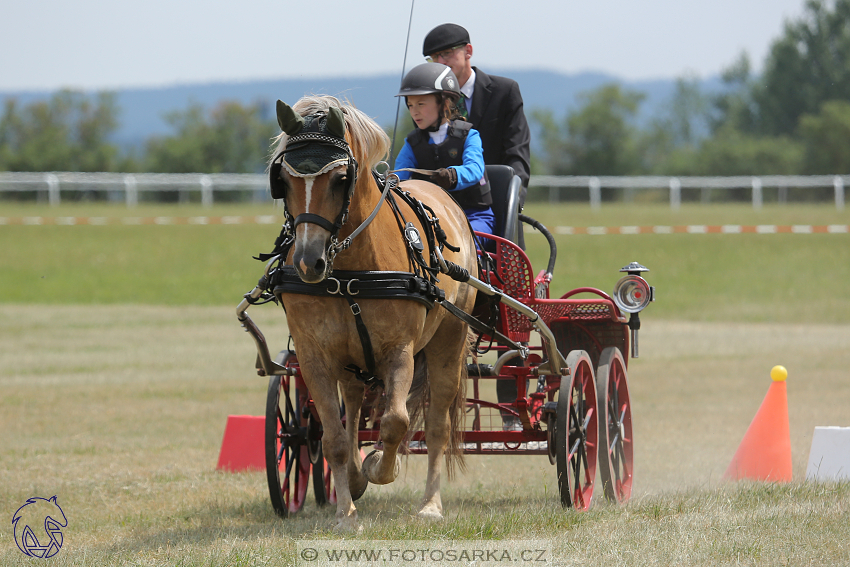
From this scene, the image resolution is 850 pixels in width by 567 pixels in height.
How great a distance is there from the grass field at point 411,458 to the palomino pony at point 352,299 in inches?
17.3

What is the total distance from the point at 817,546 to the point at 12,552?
3.53 meters

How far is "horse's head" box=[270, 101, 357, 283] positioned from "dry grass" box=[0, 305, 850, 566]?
1303 mm

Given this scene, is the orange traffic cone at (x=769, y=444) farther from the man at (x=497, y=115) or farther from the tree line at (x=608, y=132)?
the tree line at (x=608, y=132)

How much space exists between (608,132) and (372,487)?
60.9 metres

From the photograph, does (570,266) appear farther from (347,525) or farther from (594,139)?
(594,139)

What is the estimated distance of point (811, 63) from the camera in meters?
62.2

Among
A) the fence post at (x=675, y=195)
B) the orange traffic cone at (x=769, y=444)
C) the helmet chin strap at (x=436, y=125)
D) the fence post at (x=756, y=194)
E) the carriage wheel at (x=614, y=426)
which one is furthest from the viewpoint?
the fence post at (x=675, y=195)

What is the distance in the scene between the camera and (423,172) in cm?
529

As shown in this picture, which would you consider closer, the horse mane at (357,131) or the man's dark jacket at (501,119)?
the horse mane at (357,131)

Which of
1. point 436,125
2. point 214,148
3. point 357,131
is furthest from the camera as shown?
point 214,148

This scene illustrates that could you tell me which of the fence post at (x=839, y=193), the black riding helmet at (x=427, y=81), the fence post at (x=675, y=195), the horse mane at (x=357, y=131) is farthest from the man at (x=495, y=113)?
the fence post at (x=839, y=193)

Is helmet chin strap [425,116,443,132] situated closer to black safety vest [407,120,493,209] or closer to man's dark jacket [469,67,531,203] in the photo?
black safety vest [407,120,493,209]

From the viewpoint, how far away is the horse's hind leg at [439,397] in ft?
17.1

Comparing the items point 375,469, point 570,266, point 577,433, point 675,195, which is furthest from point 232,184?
point 375,469
